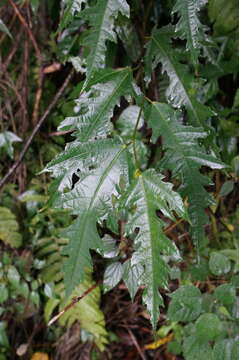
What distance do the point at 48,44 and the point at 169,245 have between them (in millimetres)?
1160

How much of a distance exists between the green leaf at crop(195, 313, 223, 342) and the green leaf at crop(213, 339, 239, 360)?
25 millimetres

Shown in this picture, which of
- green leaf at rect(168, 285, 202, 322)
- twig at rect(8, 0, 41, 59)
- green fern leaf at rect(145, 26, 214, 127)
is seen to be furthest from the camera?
twig at rect(8, 0, 41, 59)

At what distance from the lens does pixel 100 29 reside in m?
0.58

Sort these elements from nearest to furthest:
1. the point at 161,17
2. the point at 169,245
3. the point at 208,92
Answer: the point at 169,245
the point at 208,92
the point at 161,17

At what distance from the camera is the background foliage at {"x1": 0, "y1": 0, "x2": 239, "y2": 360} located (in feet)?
1.90

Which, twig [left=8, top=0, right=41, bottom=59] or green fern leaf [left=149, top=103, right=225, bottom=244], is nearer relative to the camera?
green fern leaf [left=149, top=103, right=225, bottom=244]

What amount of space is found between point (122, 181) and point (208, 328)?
1.26 ft

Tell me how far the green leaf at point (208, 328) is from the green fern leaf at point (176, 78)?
0.43 meters

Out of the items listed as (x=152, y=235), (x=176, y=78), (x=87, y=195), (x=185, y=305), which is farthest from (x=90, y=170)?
(x=185, y=305)

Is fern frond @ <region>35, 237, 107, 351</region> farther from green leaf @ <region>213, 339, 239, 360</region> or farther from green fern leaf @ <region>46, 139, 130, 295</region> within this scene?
green fern leaf @ <region>46, 139, 130, 295</region>

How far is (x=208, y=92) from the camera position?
99 cm

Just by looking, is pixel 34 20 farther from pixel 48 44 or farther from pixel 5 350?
pixel 5 350

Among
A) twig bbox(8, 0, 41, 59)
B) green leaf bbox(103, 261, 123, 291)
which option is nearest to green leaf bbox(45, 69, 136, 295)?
green leaf bbox(103, 261, 123, 291)

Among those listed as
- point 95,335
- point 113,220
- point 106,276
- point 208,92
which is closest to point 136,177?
point 113,220
